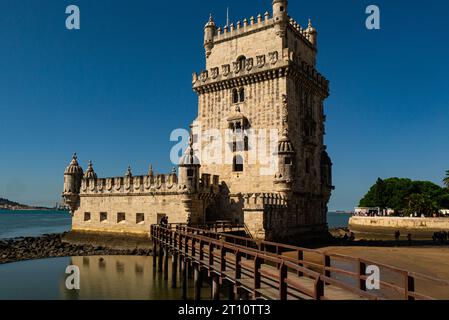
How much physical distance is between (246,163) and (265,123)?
367cm

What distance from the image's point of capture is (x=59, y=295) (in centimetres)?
1952

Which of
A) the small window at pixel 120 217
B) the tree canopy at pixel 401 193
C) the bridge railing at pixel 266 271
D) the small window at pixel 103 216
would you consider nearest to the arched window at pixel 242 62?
the small window at pixel 120 217

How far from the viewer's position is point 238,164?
34.2 meters

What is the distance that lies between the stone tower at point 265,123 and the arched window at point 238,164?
0.08 metres

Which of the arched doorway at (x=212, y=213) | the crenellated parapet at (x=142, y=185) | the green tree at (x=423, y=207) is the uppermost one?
the crenellated parapet at (x=142, y=185)

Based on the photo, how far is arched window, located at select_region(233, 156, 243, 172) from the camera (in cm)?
3403

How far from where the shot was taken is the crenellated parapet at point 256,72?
107 feet

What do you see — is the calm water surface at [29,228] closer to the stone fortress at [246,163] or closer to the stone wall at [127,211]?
the stone wall at [127,211]

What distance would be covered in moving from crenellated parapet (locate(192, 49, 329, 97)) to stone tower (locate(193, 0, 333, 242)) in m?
0.08

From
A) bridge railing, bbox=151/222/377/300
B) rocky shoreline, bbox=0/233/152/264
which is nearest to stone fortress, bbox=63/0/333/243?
rocky shoreline, bbox=0/233/152/264

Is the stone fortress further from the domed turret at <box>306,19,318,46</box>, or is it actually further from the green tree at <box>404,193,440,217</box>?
the green tree at <box>404,193,440,217</box>
